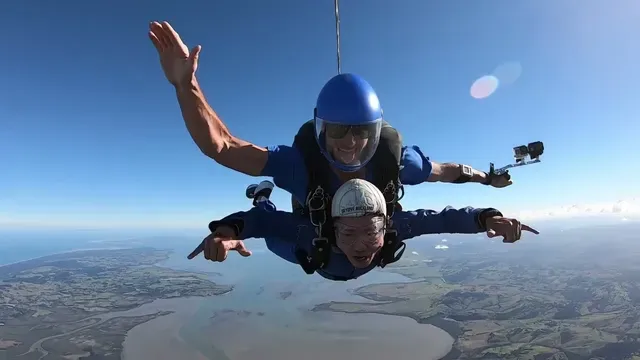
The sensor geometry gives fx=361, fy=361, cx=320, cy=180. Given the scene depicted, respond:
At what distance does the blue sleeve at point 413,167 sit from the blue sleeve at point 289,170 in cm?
90

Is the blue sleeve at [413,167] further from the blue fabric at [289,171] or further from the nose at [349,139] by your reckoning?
the nose at [349,139]

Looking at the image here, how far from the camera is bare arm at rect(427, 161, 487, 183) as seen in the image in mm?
3262

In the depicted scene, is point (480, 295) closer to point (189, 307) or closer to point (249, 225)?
point (189, 307)

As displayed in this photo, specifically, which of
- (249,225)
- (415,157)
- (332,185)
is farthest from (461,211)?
(249,225)

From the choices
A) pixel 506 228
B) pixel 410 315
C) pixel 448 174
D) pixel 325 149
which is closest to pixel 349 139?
pixel 325 149

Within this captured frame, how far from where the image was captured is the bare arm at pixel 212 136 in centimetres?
177

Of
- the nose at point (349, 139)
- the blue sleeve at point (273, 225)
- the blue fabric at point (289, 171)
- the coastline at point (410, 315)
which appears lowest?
the coastline at point (410, 315)

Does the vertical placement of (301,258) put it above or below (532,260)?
above

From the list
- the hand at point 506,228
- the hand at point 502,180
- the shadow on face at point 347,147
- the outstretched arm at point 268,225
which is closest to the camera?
the outstretched arm at point 268,225

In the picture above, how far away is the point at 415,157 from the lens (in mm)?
3113

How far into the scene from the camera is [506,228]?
2307mm

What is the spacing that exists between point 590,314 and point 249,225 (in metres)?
84.3

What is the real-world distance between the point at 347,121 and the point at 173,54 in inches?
44.2

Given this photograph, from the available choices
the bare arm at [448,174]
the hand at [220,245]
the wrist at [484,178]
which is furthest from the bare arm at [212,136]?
the wrist at [484,178]
